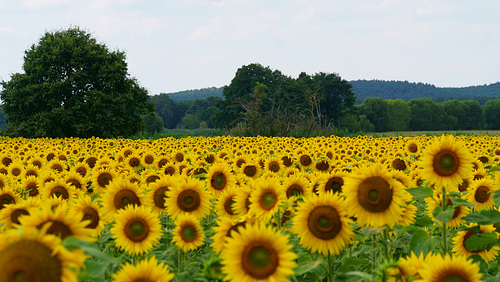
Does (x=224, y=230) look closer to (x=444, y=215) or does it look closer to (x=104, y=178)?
(x=444, y=215)

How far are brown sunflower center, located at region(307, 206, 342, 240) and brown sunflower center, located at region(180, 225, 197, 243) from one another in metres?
1.07

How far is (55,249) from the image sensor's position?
1783 mm

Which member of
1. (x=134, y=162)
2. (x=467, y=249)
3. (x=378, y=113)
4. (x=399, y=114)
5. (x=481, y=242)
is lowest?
(x=467, y=249)

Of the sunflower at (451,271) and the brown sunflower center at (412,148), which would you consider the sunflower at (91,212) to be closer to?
the sunflower at (451,271)

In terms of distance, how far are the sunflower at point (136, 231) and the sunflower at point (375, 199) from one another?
156 centimetres

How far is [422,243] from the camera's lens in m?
3.29

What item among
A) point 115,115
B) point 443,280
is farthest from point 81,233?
point 115,115

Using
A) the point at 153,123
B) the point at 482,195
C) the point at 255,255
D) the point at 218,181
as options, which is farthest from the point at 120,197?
the point at 153,123

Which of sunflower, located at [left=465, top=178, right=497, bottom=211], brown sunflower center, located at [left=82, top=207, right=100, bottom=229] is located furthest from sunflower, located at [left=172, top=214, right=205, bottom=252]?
sunflower, located at [left=465, top=178, right=497, bottom=211]

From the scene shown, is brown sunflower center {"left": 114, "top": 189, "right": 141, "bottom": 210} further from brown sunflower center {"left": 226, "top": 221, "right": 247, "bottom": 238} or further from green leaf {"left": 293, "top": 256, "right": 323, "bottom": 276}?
green leaf {"left": 293, "top": 256, "right": 323, "bottom": 276}

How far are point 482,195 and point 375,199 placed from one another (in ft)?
7.52

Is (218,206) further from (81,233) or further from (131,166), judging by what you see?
(131,166)

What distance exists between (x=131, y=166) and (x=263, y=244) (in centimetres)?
772

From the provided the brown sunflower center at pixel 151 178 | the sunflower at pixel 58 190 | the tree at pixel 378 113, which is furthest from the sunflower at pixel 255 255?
the tree at pixel 378 113
